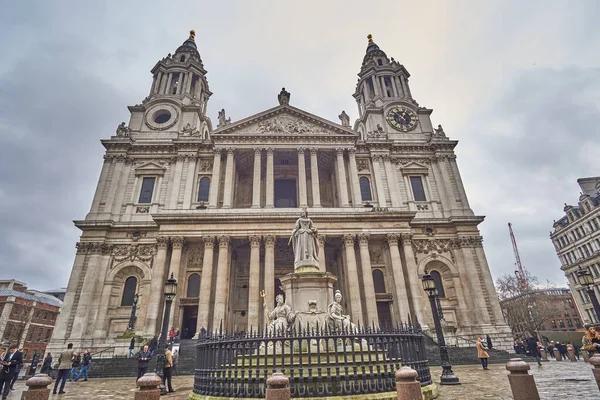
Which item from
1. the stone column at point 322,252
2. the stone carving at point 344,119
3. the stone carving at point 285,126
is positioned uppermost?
the stone carving at point 344,119

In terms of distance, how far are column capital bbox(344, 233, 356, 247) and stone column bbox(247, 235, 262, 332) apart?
6.43 meters

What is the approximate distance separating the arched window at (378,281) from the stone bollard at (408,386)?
73.3 ft

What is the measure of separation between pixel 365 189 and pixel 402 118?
10.7 meters

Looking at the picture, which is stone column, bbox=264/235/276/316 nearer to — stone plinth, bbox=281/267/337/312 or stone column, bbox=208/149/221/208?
stone column, bbox=208/149/221/208

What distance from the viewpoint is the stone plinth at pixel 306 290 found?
989 cm

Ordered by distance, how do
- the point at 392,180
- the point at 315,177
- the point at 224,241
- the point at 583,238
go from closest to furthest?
the point at 224,241, the point at 315,177, the point at 392,180, the point at 583,238

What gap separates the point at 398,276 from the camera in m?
24.3

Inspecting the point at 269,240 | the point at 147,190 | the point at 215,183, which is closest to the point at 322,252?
the point at 269,240

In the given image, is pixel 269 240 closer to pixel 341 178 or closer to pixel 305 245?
pixel 341 178

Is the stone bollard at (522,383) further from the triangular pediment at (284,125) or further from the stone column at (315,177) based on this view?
the triangular pediment at (284,125)

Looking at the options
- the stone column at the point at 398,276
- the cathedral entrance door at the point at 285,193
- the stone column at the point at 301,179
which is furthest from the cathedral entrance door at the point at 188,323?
the stone column at the point at 398,276

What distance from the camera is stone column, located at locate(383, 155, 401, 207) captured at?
29.3 m

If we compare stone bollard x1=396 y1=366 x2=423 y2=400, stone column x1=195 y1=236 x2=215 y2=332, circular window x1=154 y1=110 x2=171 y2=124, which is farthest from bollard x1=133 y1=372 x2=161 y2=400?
circular window x1=154 y1=110 x2=171 y2=124

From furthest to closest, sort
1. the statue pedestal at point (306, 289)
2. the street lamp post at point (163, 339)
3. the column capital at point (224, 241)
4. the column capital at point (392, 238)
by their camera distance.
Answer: the column capital at point (392, 238) < the column capital at point (224, 241) < the street lamp post at point (163, 339) < the statue pedestal at point (306, 289)
